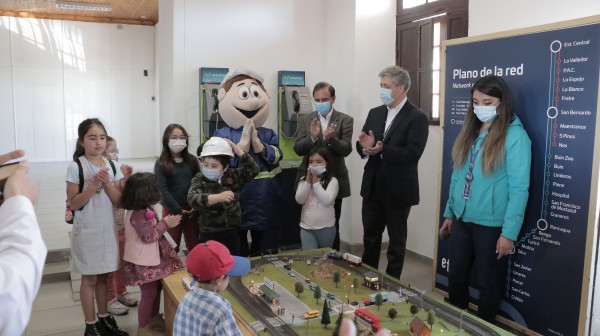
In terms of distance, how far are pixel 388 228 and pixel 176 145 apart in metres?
1.63

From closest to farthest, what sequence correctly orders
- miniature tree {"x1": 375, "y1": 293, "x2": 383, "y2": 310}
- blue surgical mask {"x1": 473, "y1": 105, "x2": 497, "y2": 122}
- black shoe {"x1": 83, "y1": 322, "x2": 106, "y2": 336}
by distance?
miniature tree {"x1": 375, "y1": 293, "x2": 383, "y2": 310}
blue surgical mask {"x1": 473, "y1": 105, "x2": 497, "y2": 122}
black shoe {"x1": 83, "y1": 322, "x2": 106, "y2": 336}

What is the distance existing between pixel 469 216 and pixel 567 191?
1.73 feet

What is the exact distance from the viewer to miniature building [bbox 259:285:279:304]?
8.06 ft

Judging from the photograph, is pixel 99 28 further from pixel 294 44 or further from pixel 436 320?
pixel 436 320

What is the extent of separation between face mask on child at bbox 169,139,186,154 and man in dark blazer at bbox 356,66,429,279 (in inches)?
49.6

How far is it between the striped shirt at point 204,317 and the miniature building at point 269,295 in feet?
2.10

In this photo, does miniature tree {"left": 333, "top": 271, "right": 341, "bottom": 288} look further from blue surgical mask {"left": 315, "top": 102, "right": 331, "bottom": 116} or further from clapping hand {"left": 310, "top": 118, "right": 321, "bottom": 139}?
blue surgical mask {"left": 315, "top": 102, "right": 331, "bottom": 116}

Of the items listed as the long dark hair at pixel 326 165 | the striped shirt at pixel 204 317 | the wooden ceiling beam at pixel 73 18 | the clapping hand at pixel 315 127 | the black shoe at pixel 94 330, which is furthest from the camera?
the wooden ceiling beam at pixel 73 18

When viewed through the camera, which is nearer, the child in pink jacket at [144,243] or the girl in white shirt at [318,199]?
the child in pink jacket at [144,243]

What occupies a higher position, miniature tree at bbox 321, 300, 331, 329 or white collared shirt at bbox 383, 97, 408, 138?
white collared shirt at bbox 383, 97, 408, 138

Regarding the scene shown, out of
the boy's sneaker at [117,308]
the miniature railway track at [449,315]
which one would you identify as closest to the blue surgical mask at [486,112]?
the miniature railway track at [449,315]

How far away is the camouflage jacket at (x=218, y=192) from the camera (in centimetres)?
308

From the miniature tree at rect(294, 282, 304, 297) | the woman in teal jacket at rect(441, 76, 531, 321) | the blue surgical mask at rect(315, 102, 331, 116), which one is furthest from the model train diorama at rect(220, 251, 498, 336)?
the blue surgical mask at rect(315, 102, 331, 116)

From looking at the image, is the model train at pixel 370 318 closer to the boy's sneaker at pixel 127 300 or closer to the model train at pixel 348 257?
the model train at pixel 348 257
